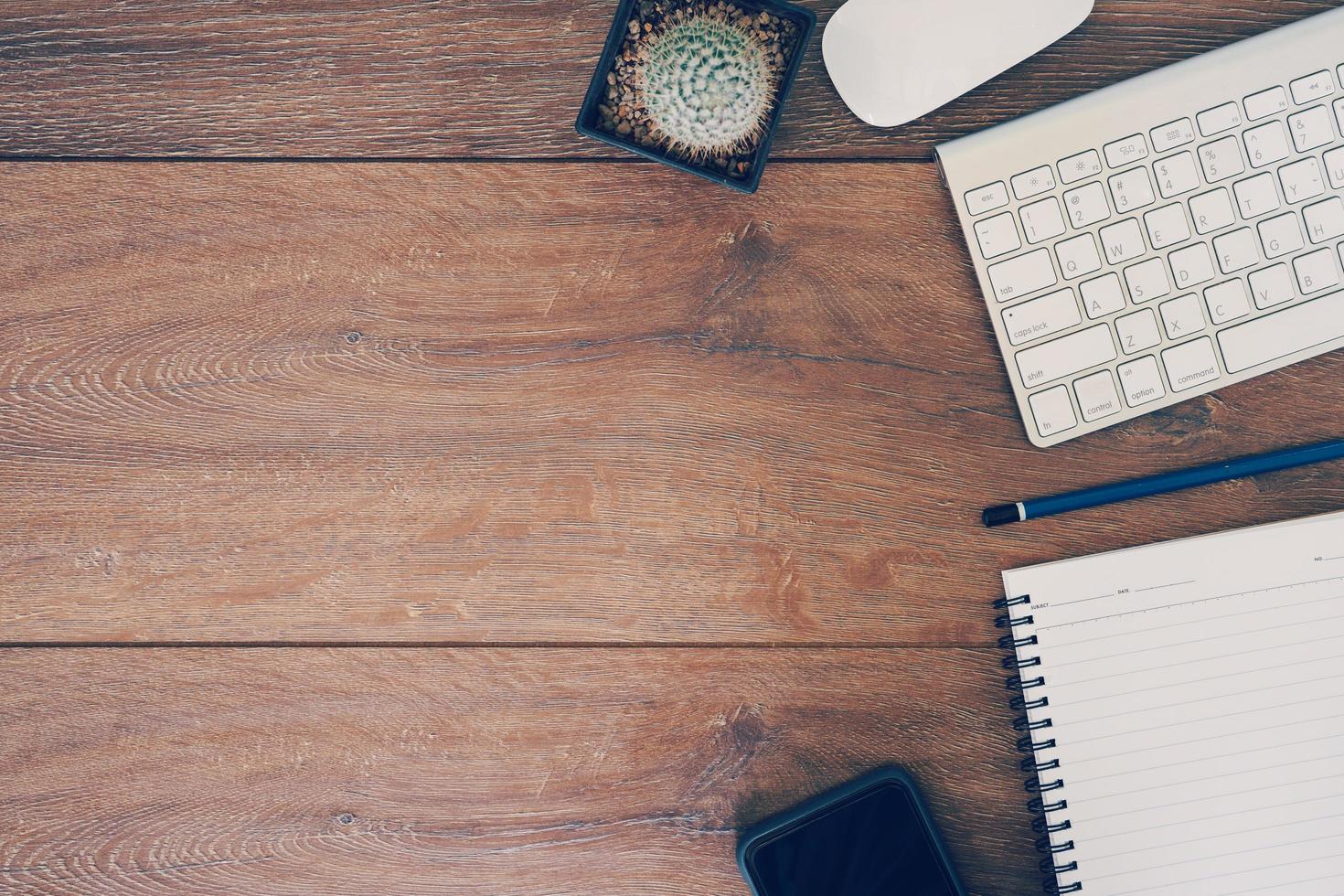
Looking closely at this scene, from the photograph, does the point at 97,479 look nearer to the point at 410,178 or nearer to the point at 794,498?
the point at 410,178

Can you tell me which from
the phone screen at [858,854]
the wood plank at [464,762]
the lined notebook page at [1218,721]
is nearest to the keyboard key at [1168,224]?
the lined notebook page at [1218,721]

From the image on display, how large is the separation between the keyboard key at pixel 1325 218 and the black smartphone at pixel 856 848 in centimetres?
47

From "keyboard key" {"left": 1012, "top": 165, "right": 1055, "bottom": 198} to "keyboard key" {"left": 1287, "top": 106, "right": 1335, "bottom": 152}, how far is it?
0.16 meters

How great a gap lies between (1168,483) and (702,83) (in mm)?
427

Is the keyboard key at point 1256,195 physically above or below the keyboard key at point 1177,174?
below

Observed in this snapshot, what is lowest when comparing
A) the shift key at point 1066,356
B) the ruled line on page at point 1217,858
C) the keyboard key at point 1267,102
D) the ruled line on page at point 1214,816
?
the ruled line on page at point 1217,858

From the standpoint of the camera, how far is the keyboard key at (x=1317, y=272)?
0.57m

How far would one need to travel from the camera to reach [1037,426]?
59 cm

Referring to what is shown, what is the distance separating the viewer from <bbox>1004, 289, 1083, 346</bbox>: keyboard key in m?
0.58

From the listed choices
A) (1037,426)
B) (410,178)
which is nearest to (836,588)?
(1037,426)

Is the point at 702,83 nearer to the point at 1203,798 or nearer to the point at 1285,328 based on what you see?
the point at 1285,328

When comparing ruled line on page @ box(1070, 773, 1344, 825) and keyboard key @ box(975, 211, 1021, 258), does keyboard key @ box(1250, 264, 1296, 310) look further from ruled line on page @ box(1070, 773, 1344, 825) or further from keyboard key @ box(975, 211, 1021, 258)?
ruled line on page @ box(1070, 773, 1344, 825)

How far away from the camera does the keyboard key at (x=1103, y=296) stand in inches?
22.8

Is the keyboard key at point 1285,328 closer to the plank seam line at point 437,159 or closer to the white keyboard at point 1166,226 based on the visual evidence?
the white keyboard at point 1166,226
